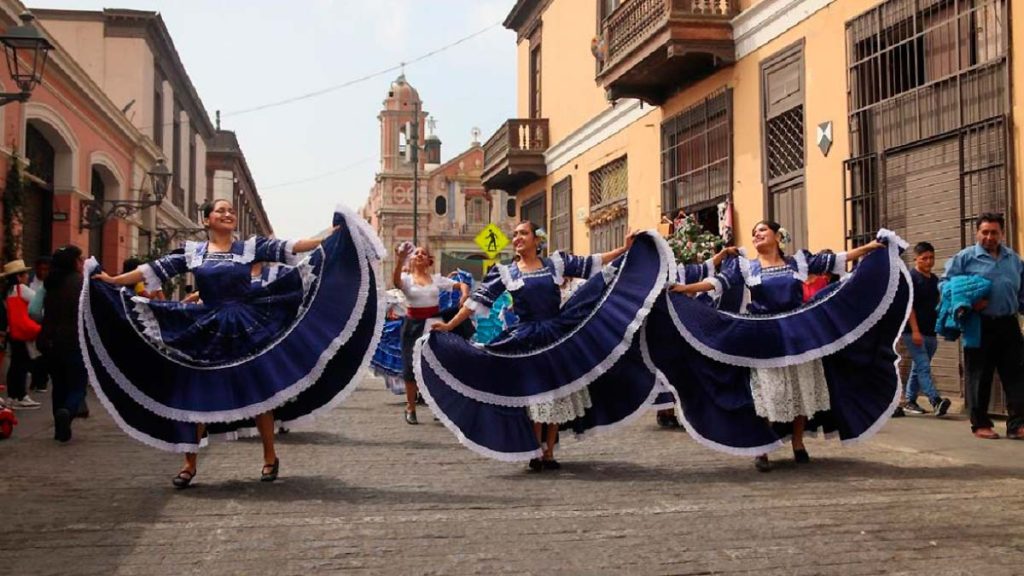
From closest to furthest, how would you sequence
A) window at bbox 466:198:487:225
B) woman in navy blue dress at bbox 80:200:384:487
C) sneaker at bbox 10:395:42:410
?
woman in navy blue dress at bbox 80:200:384:487
sneaker at bbox 10:395:42:410
window at bbox 466:198:487:225

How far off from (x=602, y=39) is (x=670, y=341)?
12737mm

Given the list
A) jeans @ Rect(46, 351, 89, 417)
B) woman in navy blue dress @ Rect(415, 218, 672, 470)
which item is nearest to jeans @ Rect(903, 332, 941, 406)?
woman in navy blue dress @ Rect(415, 218, 672, 470)

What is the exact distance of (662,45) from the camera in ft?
49.5

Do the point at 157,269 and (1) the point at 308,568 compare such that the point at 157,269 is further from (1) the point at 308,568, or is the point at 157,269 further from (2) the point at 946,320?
(2) the point at 946,320

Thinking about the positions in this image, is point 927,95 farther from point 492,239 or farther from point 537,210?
point 537,210

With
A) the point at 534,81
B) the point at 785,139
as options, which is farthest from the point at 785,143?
the point at 534,81

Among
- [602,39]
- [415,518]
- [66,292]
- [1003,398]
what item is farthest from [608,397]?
[602,39]

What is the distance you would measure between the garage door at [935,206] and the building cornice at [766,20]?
2.76m

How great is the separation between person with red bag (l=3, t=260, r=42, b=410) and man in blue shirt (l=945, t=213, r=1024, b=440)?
9.19 metres

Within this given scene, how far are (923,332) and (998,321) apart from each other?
196 cm

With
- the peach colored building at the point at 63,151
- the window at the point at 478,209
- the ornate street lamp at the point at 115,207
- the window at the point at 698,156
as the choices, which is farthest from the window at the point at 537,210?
the window at the point at 478,209

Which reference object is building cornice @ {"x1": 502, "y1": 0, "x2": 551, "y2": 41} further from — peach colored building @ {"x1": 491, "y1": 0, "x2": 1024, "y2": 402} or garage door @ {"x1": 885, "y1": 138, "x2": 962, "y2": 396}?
garage door @ {"x1": 885, "y1": 138, "x2": 962, "y2": 396}

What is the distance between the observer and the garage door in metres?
10.3

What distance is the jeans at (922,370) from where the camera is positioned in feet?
31.9
